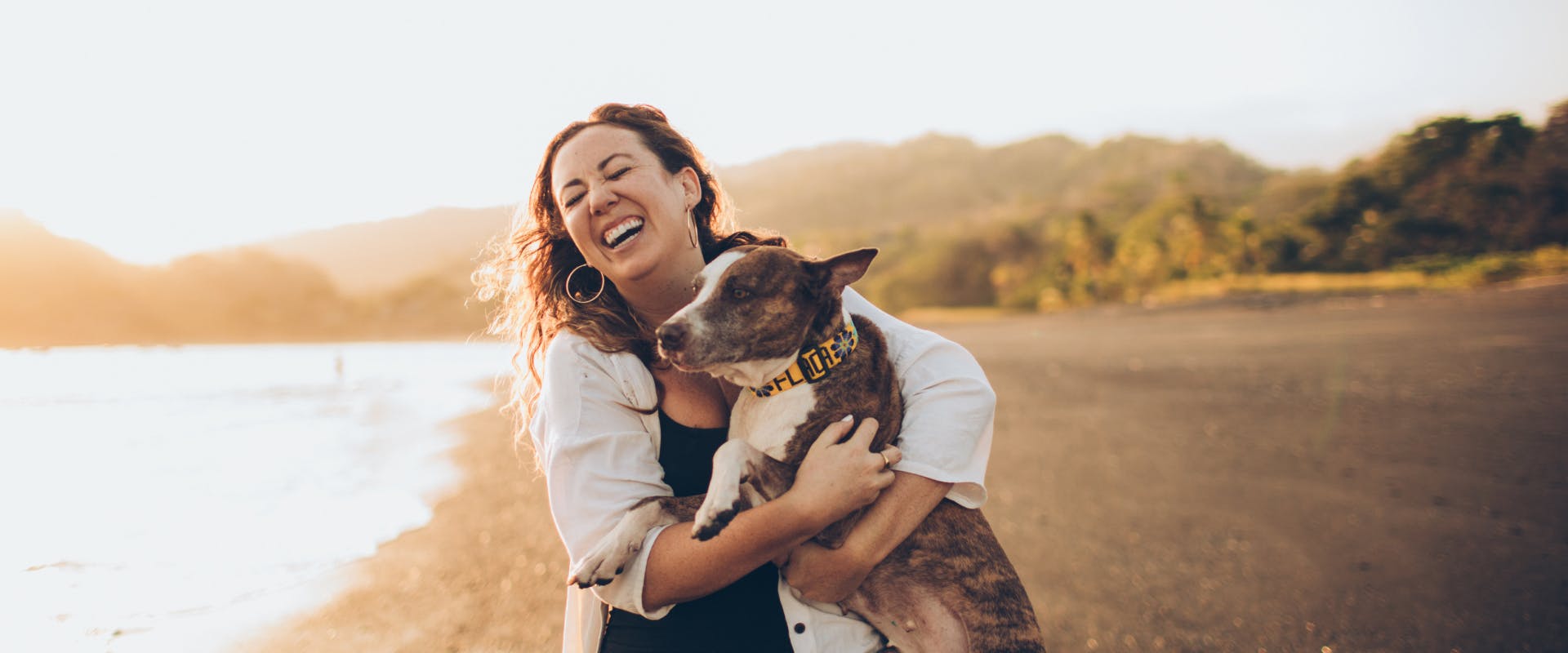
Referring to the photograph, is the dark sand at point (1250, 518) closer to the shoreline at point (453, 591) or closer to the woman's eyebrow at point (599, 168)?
the shoreline at point (453, 591)

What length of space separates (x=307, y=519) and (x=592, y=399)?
24.8ft

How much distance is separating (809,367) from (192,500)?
943 cm

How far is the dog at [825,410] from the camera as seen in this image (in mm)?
1985

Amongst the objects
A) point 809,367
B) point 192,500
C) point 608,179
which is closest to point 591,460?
point 809,367

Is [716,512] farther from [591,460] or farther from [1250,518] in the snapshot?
[1250,518]

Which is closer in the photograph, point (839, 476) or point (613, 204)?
point (839, 476)

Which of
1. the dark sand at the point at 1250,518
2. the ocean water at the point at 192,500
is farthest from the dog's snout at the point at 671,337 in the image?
the dark sand at the point at 1250,518

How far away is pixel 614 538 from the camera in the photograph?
5.74 feet

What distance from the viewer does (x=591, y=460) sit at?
1.79 metres

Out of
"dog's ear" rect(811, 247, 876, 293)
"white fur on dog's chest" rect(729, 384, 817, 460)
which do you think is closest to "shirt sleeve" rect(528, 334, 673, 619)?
"white fur on dog's chest" rect(729, 384, 817, 460)

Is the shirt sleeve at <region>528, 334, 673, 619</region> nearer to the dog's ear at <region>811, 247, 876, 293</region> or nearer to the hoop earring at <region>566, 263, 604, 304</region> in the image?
the hoop earring at <region>566, 263, 604, 304</region>

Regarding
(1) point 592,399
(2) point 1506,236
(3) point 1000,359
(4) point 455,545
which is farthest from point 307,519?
(2) point 1506,236

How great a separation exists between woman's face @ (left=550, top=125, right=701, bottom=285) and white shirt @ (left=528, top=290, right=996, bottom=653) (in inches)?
11.4

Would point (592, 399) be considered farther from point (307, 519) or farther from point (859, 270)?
point (307, 519)
